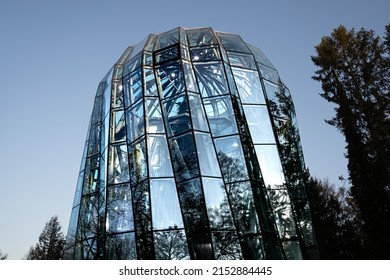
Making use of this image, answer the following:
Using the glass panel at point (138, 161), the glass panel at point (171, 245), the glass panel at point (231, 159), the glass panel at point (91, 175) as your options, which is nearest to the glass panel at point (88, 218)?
the glass panel at point (91, 175)

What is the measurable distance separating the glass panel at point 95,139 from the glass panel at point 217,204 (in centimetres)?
540

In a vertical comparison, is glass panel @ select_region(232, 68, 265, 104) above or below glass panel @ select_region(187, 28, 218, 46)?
below

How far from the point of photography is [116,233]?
8820 mm

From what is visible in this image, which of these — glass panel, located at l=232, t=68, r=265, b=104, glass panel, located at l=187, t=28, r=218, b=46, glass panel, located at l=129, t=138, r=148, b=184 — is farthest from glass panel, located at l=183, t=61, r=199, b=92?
glass panel, located at l=129, t=138, r=148, b=184

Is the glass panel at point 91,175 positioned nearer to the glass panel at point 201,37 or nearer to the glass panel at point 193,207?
the glass panel at point 193,207

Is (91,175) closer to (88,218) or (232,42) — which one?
(88,218)

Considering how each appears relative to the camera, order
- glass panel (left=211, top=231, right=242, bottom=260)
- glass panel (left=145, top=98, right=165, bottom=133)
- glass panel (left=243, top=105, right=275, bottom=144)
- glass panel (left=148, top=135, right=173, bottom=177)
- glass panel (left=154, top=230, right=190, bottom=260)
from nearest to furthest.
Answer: glass panel (left=211, top=231, right=242, bottom=260) → glass panel (left=154, top=230, right=190, bottom=260) → glass panel (left=148, top=135, right=173, bottom=177) → glass panel (left=145, top=98, right=165, bottom=133) → glass panel (left=243, top=105, right=275, bottom=144)

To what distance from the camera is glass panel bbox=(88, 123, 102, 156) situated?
11.9 meters

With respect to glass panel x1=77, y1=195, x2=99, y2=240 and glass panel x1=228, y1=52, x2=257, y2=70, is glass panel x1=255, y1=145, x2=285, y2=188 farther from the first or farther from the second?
glass panel x1=77, y1=195, x2=99, y2=240

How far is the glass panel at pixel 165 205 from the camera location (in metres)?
8.10

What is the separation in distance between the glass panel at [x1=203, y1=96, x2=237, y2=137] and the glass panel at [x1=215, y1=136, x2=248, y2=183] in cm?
28
